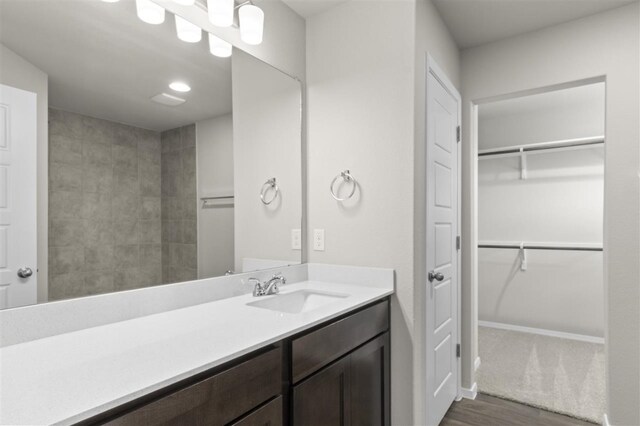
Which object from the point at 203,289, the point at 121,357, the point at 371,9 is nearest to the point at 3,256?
the point at 121,357

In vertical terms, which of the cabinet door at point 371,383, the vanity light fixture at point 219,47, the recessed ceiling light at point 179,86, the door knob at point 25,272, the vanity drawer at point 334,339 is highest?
the vanity light fixture at point 219,47

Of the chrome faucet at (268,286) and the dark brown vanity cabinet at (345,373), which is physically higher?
the chrome faucet at (268,286)

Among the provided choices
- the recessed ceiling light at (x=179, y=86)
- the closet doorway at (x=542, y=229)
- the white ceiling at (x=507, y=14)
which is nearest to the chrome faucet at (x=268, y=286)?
the recessed ceiling light at (x=179, y=86)

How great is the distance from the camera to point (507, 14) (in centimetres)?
215

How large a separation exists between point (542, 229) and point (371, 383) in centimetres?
312

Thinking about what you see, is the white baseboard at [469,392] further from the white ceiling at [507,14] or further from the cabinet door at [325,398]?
the white ceiling at [507,14]

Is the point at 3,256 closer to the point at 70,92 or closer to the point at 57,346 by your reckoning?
the point at 57,346

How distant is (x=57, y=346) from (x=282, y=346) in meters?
0.63

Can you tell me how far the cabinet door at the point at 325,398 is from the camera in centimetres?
123

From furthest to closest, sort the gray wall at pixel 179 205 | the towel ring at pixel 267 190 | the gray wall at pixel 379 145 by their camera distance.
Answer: the towel ring at pixel 267 190
the gray wall at pixel 379 145
the gray wall at pixel 179 205

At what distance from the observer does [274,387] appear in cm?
112

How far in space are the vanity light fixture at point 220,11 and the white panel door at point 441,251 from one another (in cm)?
107

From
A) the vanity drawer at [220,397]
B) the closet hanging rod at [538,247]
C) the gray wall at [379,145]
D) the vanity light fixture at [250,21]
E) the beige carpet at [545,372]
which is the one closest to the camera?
the vanity drawer at [220,397]

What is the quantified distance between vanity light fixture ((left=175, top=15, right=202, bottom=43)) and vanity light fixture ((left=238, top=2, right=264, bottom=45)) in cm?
20
